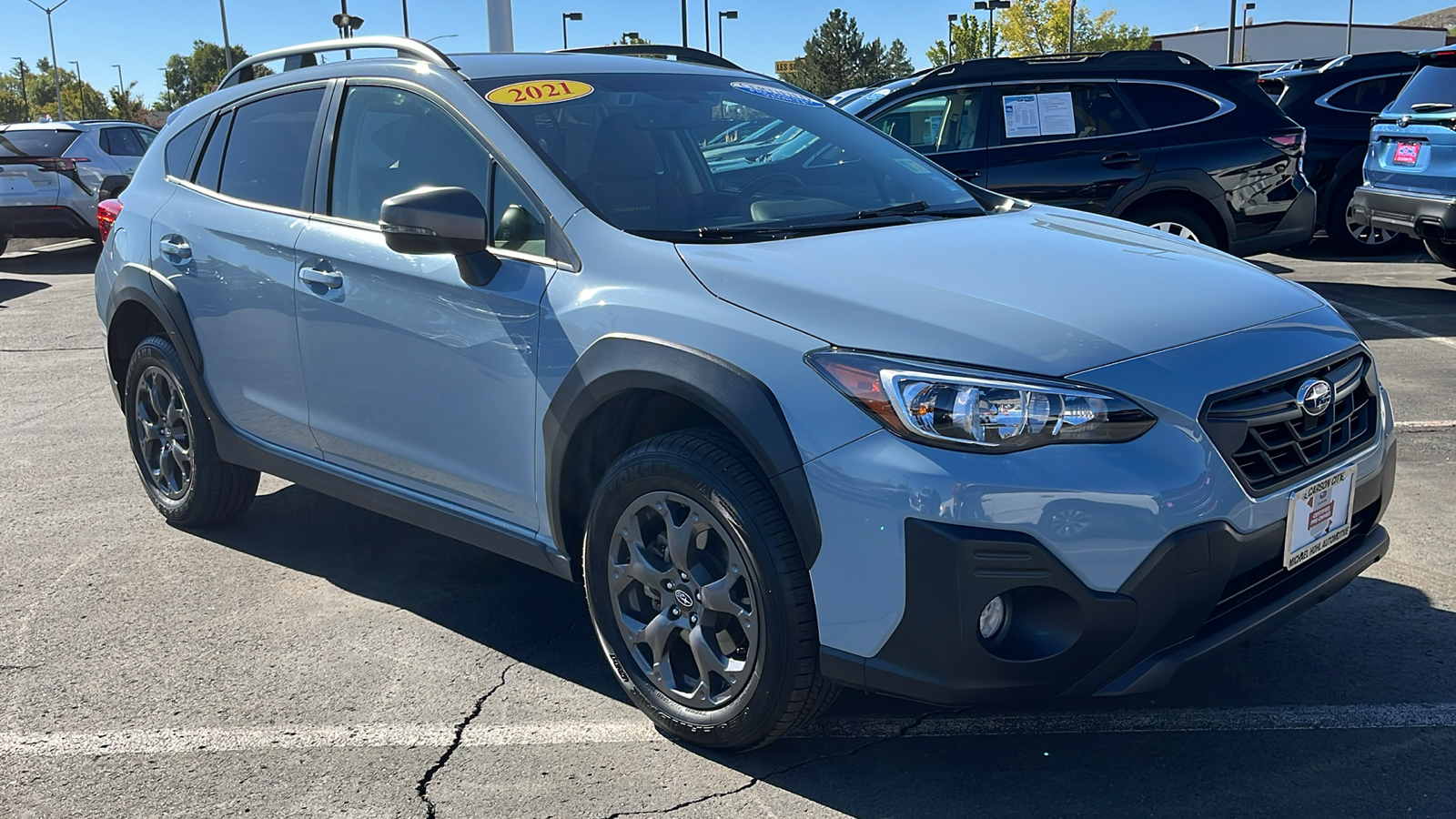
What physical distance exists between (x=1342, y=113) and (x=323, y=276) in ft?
33.9

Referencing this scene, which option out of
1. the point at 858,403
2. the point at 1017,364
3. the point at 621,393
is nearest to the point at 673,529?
the point at 621,393

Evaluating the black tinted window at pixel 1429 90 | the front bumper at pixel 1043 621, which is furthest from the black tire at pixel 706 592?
the black tinted window at pixel 1429 90

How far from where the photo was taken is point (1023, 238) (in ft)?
10.9

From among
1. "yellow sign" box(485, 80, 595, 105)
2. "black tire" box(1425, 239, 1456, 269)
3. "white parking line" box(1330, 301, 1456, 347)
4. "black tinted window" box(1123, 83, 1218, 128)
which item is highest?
"yellow sign" box(485, 80, 595, 105)

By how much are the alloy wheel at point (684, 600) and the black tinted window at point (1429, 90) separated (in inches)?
317

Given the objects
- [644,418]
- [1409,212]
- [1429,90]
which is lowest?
[1409,212]

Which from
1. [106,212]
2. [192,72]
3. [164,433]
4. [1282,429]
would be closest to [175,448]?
[164,433]

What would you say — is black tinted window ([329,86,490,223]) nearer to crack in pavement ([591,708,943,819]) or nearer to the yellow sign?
the yellow sign

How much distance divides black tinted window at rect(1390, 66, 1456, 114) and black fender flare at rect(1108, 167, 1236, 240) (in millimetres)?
1736

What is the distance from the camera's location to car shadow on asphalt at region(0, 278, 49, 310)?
40.2ft

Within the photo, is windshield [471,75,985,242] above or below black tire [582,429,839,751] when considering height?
above

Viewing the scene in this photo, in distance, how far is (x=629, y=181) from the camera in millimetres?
3428

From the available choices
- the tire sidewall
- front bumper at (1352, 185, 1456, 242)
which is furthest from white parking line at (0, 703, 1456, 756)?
front bumper at (1352, 185, 1456, 242)

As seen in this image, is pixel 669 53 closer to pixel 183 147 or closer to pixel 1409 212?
pixel 183 147
